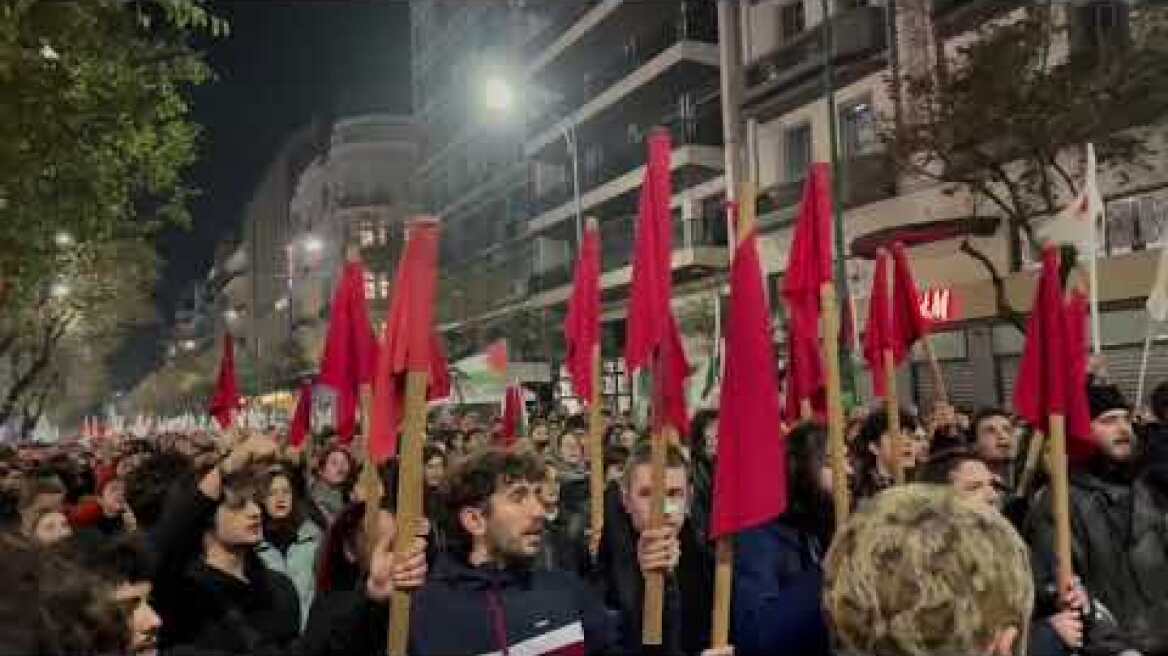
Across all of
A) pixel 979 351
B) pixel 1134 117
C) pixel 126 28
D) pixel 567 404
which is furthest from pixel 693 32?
pixel 126 28

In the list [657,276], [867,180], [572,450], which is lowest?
[572,450]

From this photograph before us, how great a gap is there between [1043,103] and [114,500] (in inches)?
588

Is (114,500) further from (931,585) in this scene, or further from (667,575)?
(931,585)

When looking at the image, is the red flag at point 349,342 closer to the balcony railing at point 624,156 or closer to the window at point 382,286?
the balcony railing at point 624,156

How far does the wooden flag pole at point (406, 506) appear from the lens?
11.6ft

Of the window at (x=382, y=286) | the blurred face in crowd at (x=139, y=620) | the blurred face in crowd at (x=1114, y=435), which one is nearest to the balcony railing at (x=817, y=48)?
the blurred face in crowd at (x=1114, y=435)

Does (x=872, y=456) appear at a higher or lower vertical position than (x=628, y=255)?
lower

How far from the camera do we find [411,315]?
154 inches

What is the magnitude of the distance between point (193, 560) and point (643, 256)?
6.47ft

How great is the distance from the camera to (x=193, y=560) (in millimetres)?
4660

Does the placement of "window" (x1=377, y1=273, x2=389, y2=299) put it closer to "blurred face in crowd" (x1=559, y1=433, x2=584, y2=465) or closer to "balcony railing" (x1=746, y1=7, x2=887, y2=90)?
"balcony railing" (x1=746, y1=7, x2=887, y2=90)

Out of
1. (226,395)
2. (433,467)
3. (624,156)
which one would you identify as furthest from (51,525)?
(624,156)

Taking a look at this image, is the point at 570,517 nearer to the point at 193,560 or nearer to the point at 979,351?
the point at 193,560

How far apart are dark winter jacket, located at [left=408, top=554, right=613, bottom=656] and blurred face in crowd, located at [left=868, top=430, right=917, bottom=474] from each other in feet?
6.25
